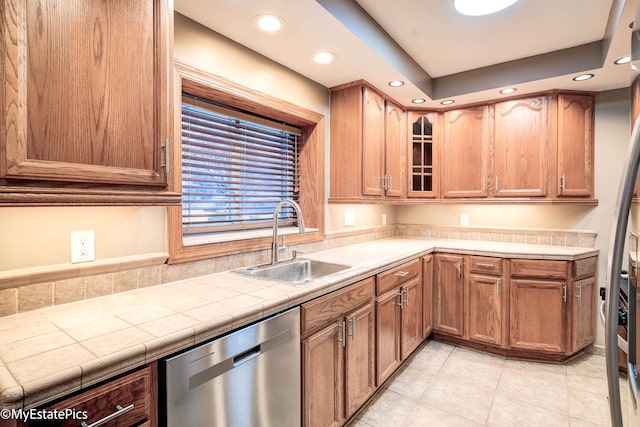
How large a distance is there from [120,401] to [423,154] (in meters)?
3.03

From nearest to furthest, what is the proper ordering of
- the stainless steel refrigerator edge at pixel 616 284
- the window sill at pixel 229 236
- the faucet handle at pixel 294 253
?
1. the stainless steel refrigerator edge at pixel 616 284
2. the window sill at pixel 229 236
3. the faucet handle at pixel 294 253

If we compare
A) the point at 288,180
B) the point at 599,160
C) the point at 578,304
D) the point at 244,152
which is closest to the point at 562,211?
the point at 599,160

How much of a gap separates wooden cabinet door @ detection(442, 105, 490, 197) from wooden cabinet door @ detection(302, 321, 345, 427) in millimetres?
2030

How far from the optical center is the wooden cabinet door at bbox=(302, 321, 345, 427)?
57.9 inches

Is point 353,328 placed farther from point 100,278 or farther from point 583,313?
point 583,313

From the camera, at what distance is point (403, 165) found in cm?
308

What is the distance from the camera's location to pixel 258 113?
2215mm

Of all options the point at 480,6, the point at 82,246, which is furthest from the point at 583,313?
the point at 82,246

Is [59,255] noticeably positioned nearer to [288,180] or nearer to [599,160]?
[288,180]

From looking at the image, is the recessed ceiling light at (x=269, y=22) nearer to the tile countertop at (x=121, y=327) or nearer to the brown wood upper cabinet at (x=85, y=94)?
the brown wood upper cabinet at (x=85, y=94)

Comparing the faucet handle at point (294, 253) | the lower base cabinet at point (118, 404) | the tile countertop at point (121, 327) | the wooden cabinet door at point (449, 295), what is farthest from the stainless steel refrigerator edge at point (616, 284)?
the wooden cabinet door at point (449, 295)

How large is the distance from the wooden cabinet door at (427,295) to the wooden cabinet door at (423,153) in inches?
28.5

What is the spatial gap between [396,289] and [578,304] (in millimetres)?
1527

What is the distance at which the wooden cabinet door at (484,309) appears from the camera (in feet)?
8.64
